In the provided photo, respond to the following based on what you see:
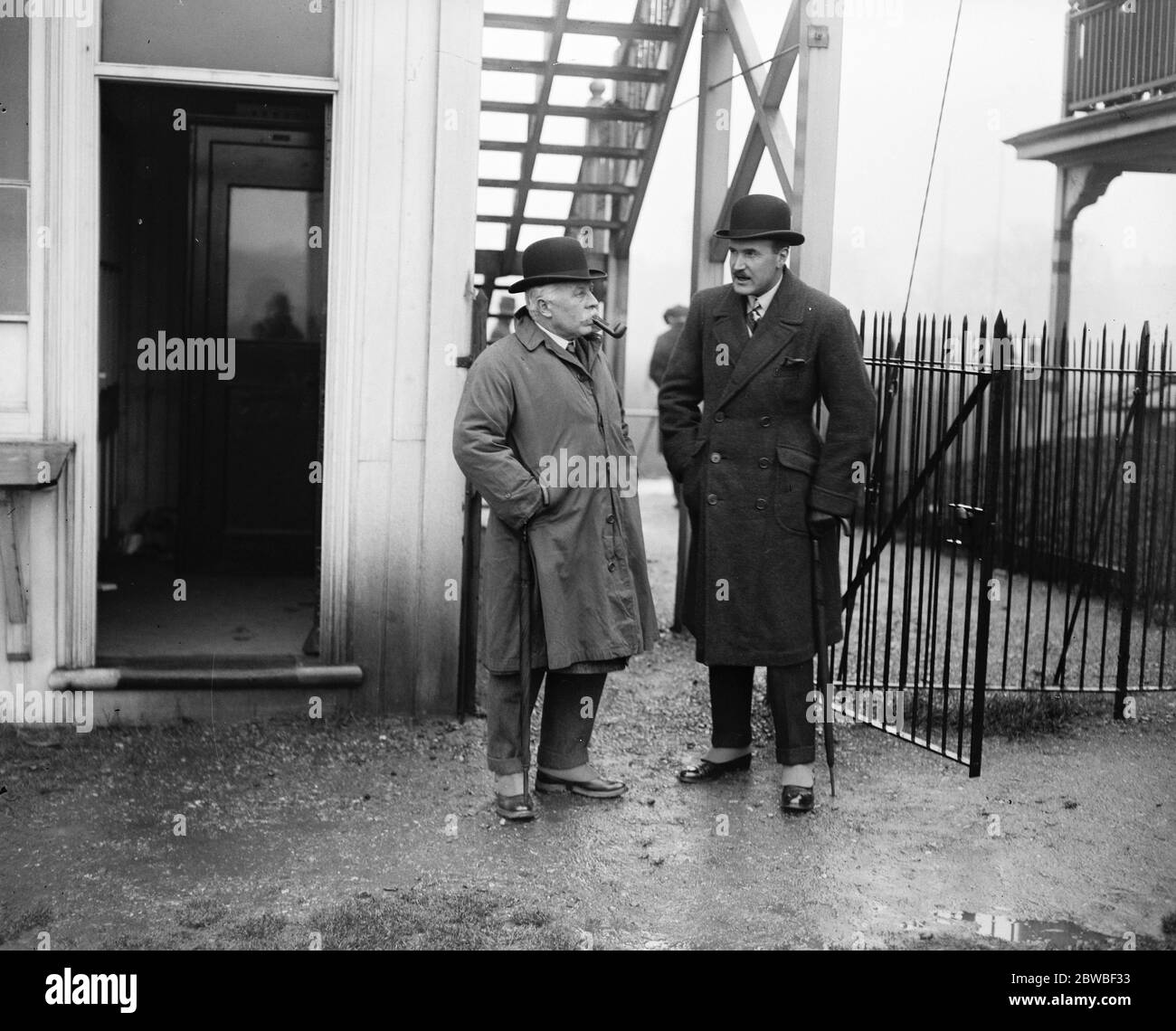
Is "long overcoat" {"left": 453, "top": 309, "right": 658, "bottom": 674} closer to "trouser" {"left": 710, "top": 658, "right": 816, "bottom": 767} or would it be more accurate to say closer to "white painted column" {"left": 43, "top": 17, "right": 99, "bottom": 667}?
"trouser" {"left": 710, "top": 658, "right": 816, "bottom": 767}

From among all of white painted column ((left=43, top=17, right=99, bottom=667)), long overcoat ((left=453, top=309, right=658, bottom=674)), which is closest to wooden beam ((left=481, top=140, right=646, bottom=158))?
white painted column ((left=43, top=17, right=99, bottom=667))

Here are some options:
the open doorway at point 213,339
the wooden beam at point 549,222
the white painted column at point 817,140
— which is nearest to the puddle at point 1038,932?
the white painted column at point 817,140

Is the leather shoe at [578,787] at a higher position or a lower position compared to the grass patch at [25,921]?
higher

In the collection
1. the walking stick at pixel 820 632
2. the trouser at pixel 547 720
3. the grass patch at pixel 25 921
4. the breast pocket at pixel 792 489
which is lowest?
the grass patch at pixel 25 921

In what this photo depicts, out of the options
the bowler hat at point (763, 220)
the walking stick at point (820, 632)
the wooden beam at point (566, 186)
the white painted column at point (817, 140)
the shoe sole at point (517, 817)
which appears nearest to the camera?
the shoe sole at point (517, 817)

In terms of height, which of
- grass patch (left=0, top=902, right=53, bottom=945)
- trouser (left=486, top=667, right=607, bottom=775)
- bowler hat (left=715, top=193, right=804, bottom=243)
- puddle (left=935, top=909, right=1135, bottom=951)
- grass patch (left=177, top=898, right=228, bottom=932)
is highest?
bowler hat (left=715, top=193, right=804, bottom=243)

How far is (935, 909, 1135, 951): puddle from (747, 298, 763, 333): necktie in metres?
2.30

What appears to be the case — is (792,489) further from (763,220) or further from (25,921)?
(25,921)

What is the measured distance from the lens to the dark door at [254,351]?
8.65 meters

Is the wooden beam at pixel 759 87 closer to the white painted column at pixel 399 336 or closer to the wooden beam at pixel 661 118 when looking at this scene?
the wooden beam at pixel 661 118

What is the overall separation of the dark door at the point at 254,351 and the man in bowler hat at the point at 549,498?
3565 mm

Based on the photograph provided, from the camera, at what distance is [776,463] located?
5.53 metres

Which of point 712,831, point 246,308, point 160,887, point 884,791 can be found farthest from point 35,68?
point 884,791

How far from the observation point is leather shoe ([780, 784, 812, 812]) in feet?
18.1
